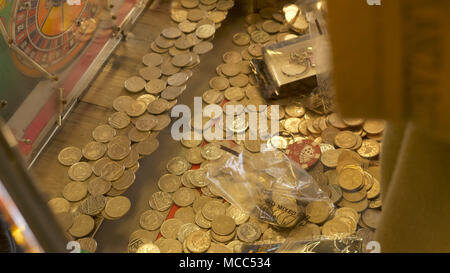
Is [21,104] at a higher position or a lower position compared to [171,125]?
higher

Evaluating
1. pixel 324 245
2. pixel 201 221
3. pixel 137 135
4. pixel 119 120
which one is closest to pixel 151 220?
pixel 201 221

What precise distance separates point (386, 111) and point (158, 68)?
5.88 feet

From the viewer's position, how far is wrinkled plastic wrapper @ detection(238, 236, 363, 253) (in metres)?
1.74

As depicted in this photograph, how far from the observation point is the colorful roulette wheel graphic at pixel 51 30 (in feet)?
6.02

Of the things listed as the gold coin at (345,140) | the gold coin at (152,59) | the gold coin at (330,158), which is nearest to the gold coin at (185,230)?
the gold coin at (330,158)

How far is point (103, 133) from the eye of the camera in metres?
2.20

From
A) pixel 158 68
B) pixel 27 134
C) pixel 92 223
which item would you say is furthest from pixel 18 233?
pixel 158 68

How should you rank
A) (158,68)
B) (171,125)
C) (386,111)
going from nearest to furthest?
1. (386,111)
2. (171,125)
3. (158,68)

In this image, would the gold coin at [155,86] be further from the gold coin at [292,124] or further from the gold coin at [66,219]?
the gold coin at [66,219]

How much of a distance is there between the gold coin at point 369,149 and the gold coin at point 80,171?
1.08 metres

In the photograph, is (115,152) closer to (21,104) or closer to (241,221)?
(21,104)

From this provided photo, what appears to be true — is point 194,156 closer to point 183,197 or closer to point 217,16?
point 183,197

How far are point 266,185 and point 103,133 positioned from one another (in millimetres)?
741
